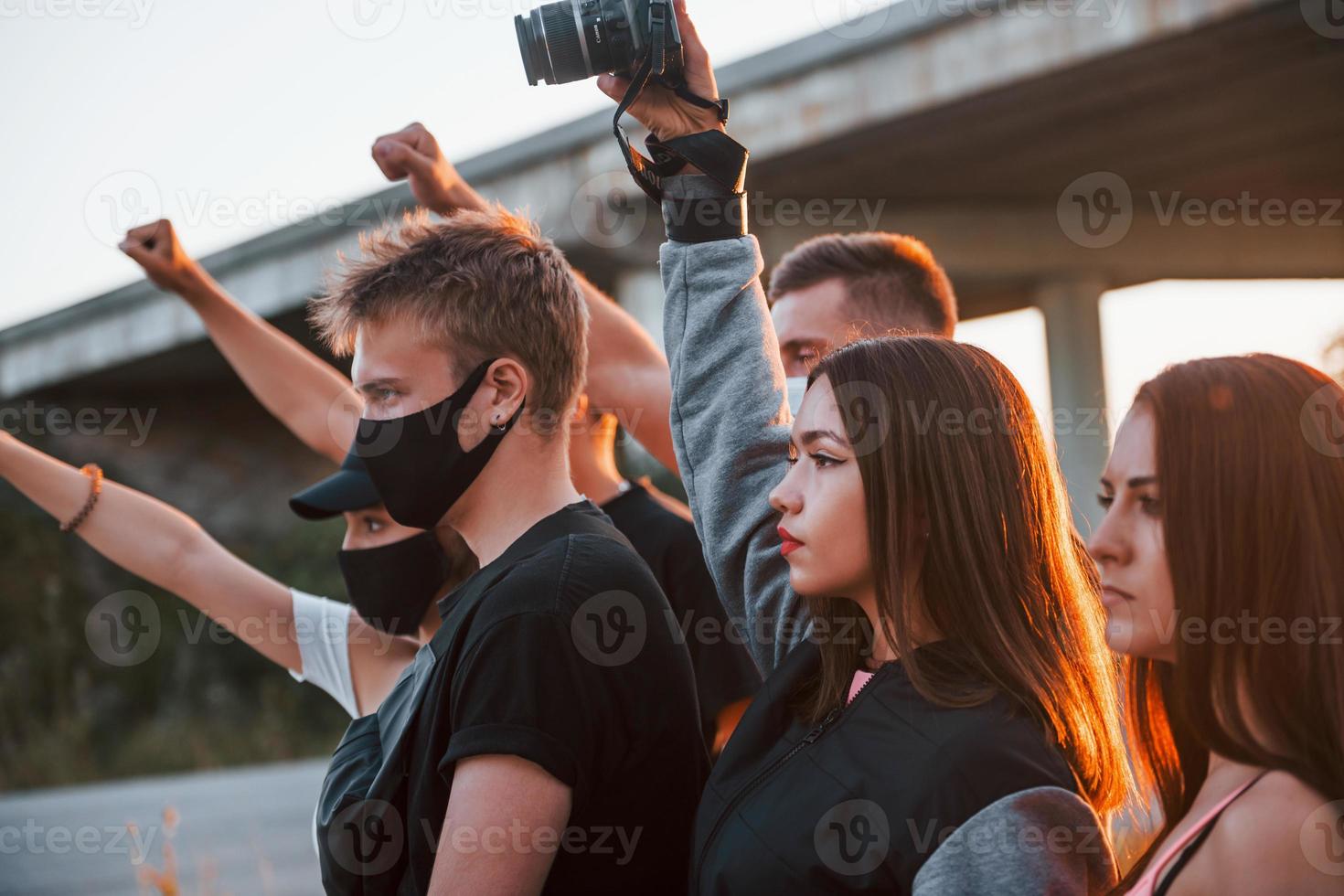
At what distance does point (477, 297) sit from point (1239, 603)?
1.31 metres

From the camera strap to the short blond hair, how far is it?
0.23m

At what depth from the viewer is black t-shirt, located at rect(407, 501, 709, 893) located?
1860 millimetres

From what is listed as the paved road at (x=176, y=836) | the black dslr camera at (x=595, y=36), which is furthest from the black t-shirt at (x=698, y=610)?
the paved road at (x=176, y=836)

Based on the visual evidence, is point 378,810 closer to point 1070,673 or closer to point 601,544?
point 601,544

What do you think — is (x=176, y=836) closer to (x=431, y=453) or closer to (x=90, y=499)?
(x=90, y=499)

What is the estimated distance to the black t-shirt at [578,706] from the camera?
73.2 inches

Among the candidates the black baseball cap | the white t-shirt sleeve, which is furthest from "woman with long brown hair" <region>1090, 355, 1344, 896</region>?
the white t-shirt sleeve

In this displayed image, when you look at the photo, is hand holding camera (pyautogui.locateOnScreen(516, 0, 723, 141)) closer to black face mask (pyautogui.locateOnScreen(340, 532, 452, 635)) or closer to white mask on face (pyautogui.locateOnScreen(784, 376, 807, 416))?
white mask on face (pyautogui.locateOnScreen(784, 376, 807, 416))

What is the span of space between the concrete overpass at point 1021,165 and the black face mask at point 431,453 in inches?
258

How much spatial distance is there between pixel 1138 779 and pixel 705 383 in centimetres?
100

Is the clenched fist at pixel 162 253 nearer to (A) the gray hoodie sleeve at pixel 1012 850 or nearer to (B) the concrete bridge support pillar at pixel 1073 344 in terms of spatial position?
(A) the gray hoodie sleeve at pixel 1012 850

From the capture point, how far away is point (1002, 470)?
1.95 meters

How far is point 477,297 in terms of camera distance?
7.43ft

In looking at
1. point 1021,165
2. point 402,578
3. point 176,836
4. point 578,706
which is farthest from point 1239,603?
point 1021,165
